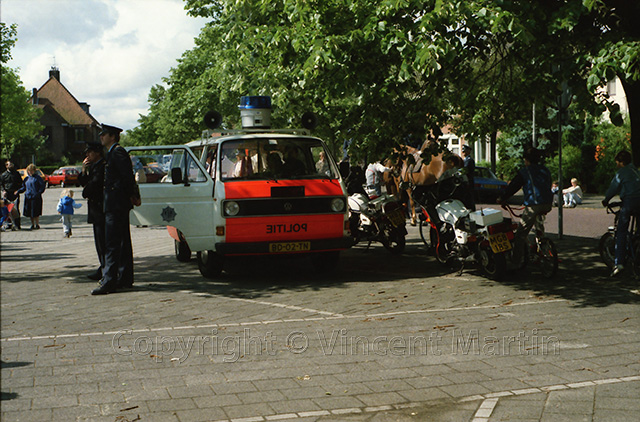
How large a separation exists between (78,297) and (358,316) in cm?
356

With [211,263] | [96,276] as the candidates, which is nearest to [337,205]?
[211,263]

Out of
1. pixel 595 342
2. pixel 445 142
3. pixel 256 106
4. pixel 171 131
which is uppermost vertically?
pixel 171 131

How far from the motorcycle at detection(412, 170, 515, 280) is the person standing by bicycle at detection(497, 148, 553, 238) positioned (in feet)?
1.26

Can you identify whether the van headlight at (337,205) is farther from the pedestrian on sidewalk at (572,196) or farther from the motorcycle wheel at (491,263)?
the pedestrian on sidewalk at (572,196)

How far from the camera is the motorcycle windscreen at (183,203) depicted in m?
10.1

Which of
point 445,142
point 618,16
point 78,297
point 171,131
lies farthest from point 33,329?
point 171,131

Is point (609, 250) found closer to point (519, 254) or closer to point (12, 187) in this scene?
point (519, 254)

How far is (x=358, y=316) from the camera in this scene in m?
7.79

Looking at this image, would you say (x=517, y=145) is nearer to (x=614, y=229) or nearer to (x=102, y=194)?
(x=614, y=229)

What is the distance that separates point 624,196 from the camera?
394 inches

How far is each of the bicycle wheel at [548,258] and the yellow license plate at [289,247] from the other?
3067mm

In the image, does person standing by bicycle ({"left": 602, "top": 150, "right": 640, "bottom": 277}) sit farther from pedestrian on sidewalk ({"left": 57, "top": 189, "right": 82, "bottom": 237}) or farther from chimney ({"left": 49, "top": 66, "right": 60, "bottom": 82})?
chimney ({"left": 49, "top": 66, "right": 60, "bottom": 82})

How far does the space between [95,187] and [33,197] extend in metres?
12.3

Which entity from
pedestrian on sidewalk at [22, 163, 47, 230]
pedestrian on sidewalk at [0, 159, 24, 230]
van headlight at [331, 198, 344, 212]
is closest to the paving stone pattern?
van headlight at [331, 198, 344, 212]
